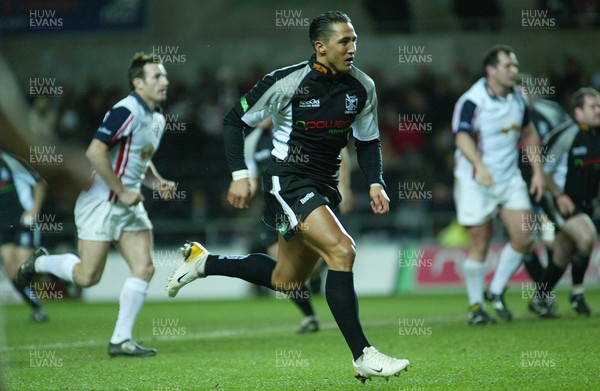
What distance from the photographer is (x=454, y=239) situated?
17.0 m

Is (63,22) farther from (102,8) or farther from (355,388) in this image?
(355,388)

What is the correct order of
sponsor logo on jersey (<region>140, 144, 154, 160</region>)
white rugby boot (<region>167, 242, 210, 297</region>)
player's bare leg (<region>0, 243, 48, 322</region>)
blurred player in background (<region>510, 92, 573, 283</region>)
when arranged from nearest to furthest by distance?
white rugby boot (<region>167, 242, 210, 297</region>) → sponsor logo on jersey (<region>140, 144, 154, 160</region>) → blurred player in background (<region>510, 92, 573, 283</region>) → player's bare leg (<region>0, 243, 48, 322</region>)

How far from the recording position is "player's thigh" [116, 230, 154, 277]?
793cm

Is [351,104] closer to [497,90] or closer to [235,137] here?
[235,137]

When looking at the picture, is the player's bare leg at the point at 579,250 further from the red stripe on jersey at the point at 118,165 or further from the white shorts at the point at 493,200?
the red stripe on jersey at the point at 118,165

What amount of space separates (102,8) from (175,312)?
8.62 meters

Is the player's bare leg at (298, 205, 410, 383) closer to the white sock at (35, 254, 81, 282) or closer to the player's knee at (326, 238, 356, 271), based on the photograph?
the player's knee at (326, 238, 356, 271)

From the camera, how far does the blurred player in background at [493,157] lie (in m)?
9.68

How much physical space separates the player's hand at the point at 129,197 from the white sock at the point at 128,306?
702 millimetres

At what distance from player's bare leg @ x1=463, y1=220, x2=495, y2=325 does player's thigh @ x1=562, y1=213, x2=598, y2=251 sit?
3.00ft

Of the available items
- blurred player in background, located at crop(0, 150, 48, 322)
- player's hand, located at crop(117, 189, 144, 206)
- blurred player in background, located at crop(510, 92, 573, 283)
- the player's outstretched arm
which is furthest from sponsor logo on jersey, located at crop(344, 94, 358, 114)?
blurred player in background, located at crop(0, 150, 48, 322)

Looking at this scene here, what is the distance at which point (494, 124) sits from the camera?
9.81m

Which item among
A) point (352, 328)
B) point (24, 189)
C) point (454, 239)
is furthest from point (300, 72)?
point (454, 239)

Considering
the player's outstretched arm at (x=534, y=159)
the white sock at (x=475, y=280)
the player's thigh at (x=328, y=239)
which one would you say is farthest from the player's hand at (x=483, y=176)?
the player's thigh at (x=328, y=239)
